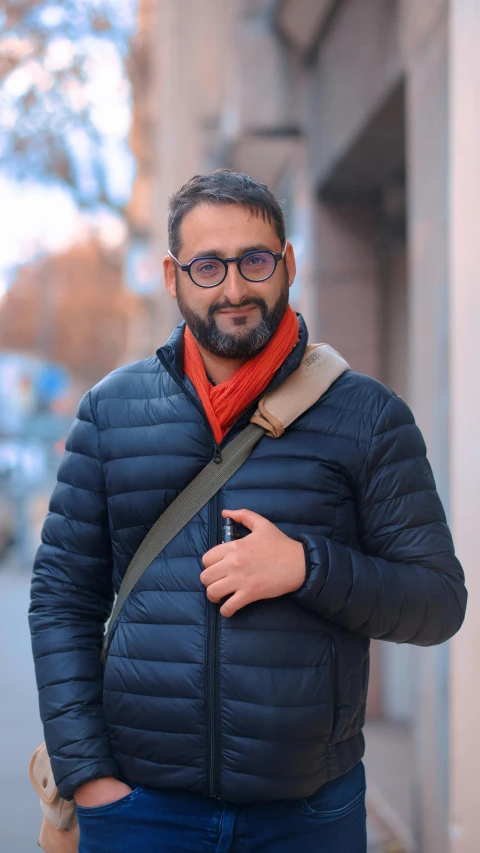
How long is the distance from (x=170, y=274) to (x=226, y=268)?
0.19 meters

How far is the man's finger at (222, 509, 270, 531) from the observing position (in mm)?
2078

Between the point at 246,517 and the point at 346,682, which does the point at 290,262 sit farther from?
the point at 346,682

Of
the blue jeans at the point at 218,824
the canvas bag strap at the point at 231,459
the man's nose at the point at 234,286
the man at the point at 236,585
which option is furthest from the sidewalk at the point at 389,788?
the man's nose at the point at 234,286

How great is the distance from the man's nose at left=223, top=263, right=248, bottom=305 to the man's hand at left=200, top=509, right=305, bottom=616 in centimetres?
48

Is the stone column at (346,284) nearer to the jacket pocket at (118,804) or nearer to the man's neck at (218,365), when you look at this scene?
the man's neck at (218,365)

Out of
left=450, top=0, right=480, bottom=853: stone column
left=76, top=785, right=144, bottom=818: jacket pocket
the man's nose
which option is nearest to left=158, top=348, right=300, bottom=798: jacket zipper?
left=76, top=785, right=144, bottom=818: jacket pocket

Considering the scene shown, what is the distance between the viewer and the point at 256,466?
2.18 m

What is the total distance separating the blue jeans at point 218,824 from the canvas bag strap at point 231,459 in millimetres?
404

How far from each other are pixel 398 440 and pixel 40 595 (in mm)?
876

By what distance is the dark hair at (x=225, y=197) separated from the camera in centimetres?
218

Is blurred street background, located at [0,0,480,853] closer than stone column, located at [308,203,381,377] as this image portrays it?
Yes

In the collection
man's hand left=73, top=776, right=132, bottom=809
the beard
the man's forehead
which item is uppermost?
the man's forehead

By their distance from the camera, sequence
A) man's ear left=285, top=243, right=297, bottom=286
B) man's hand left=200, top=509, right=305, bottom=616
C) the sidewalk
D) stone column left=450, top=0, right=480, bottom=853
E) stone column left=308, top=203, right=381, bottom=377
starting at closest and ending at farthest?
man's hand left=200, top=509, right=305, bottom=616, man's ear left=285, top=243, right=297, bottom=286, stone column left=450, top=0, right=480, bottom=853, the sidewalk, stone column left=308, top=203, right=381, bottom=377

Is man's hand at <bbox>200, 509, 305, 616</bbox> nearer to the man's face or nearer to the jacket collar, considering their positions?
the jacket collar
